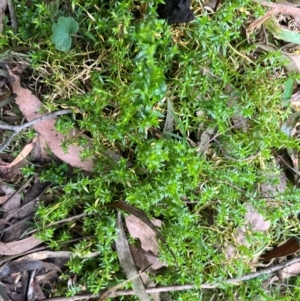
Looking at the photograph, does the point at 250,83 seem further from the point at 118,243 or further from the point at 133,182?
the point at 118,243

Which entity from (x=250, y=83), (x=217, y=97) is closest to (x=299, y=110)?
(x=250, y=83)

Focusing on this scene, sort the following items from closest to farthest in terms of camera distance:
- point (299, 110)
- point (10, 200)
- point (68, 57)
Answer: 1. point (68, 57)
2. point (10, 200)
3. point (299, 110)

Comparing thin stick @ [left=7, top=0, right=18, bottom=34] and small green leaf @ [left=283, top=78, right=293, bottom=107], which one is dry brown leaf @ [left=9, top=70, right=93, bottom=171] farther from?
small green leaf @ [left=283, top=78, right=293, bottom=107]

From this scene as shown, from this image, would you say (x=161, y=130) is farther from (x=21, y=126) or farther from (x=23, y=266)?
(x=23, y=266)

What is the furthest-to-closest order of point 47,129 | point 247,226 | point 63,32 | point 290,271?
1. point 290,271
2. point 247,226
3. point 47,129
4. point 63,32

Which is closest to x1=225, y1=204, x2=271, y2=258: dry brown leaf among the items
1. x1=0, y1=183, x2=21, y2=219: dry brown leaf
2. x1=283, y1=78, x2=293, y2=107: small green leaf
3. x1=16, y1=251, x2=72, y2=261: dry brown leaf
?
x1=283, y1=78, x2=293, y2=107: small green leaf

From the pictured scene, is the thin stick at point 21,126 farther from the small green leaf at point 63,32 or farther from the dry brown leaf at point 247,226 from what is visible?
the dry brown leaf at point 247,226

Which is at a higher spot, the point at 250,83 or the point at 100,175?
the point at 250,83

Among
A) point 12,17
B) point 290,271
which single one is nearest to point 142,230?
point 290,271

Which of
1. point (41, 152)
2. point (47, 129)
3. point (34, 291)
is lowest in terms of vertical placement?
point (34, 291)
